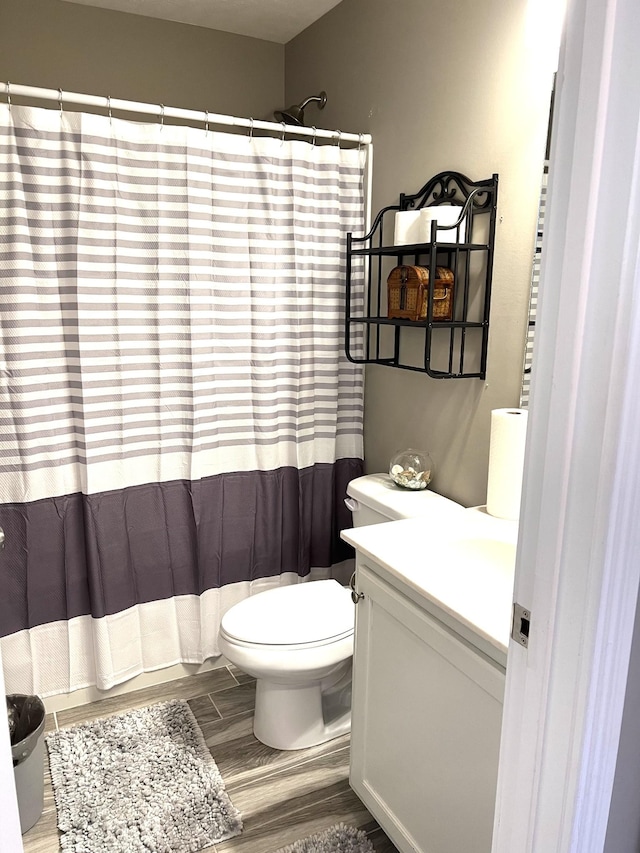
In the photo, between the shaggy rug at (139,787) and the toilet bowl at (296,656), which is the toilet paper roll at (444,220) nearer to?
the toilet bowl at (296,656)

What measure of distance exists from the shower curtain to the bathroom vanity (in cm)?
86

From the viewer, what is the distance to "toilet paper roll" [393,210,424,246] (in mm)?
2053

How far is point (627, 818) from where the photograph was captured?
0.95 metres

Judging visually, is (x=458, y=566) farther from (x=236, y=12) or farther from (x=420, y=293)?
(x=236, y=12)

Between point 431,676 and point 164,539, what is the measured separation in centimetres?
122

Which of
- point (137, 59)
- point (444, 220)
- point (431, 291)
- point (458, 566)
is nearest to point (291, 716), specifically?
point (458, 566)

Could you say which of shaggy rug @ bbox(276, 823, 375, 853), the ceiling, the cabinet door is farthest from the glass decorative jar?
the ceiling

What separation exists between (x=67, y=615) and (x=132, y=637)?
25 cm

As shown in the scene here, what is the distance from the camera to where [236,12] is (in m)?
2.59

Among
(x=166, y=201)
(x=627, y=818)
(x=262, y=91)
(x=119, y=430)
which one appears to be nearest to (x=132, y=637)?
(x=119, y=430)

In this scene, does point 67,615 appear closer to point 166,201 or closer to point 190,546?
point 190,546

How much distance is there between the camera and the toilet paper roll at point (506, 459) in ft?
5.92

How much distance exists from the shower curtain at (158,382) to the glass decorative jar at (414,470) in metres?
0.43

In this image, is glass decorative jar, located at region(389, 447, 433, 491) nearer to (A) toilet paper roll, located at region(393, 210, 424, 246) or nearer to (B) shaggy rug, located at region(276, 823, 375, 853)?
(A) toilet paper roll, located at region(393, 210, 424, 246)
